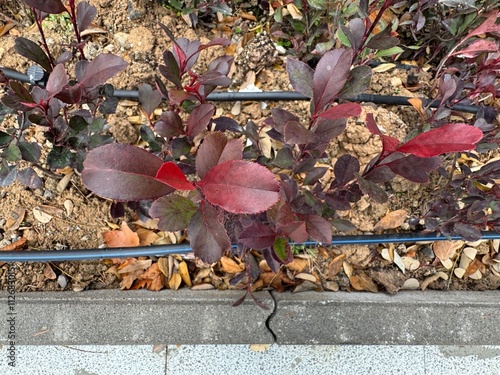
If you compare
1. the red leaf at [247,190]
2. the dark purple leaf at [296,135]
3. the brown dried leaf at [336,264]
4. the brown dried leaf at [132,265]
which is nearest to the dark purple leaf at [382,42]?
the dark purple leaf at [296,135]

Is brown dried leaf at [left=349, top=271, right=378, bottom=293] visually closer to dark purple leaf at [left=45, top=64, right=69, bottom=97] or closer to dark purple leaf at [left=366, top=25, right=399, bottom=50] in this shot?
dark purple leaf at [left=366, top=25, right=399, bottom=50]

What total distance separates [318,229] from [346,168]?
7.1 inches

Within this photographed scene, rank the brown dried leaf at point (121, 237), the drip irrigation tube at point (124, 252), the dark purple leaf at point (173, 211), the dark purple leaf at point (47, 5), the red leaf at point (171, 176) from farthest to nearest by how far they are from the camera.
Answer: the brown dried leaf at point (121, 237) → the drip irrigation tube at point (124, 252) → the dark purple leaf at point (47, 5) → the dark purple leaf at point (173, 211) → the red leaf at point (171, 176)

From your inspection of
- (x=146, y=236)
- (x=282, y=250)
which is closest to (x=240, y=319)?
(x=146, y=236)

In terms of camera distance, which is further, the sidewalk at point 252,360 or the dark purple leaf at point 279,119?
the sidewalk at point 252,360

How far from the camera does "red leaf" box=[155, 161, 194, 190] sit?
1.72 ft

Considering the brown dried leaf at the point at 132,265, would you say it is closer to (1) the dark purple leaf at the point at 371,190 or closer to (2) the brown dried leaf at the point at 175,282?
(2) the brown dried leaf at the point at 175,282

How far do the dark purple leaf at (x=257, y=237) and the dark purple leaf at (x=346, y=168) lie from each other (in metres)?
0.24

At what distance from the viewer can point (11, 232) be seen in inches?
54.2

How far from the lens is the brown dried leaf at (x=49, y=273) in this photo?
1359 mm

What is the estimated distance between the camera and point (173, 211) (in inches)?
26.2

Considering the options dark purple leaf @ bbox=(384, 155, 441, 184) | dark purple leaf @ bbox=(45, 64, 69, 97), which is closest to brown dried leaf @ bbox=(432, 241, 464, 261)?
dark purple leaf @ bbox=(384, 155, 441, 184)

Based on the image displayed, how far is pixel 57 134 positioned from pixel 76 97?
0.50 ft

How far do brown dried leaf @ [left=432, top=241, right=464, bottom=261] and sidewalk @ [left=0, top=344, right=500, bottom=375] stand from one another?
1.17 feet
